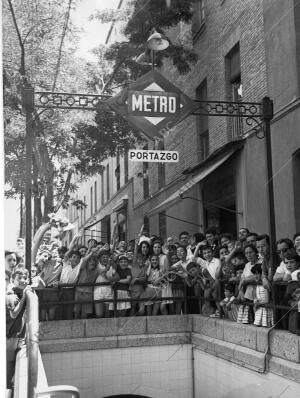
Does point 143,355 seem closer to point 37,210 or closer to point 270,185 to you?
point 37,210

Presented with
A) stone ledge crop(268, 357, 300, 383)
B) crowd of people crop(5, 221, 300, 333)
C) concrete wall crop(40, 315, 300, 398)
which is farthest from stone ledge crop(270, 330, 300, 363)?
concrete wall crop(40, 315, 300, 398)

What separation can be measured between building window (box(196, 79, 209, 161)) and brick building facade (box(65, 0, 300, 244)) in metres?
0.03

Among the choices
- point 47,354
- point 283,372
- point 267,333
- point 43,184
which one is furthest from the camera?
point 47,354

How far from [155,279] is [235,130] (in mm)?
5504

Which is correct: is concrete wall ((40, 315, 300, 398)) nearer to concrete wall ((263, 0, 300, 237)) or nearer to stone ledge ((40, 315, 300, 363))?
stone ledge ((40, 315, 300, 363))

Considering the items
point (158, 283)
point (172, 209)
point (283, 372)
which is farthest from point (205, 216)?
point (283, 372)

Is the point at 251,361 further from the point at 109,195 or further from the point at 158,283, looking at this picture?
the point at 109,195

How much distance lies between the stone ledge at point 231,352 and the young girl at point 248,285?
1.29 ft

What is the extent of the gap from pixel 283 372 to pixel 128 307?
2962 mm

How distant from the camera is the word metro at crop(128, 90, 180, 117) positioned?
550 centimetres

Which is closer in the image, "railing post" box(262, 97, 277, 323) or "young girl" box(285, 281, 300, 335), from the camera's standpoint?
"young girl" box(285, 281, 300, 335)

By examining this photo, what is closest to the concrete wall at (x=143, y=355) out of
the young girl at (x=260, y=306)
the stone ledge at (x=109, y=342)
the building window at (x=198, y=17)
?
the stone ledge at (x=109, y=342)

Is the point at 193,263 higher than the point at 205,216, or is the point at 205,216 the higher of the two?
the point at 205,216

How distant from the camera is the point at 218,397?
254 inches
